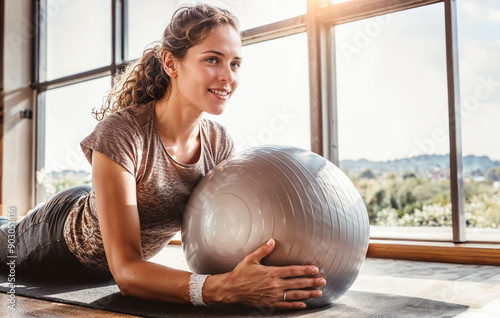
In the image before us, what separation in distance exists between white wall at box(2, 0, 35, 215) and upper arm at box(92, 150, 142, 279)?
164 inches

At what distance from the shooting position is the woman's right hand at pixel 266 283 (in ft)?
4.25

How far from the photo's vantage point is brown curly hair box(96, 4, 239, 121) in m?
1.65

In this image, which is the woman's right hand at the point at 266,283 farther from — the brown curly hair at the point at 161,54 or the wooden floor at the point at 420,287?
the brown curly hair at the point at 161,54

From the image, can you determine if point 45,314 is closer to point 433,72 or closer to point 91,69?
point 433,72

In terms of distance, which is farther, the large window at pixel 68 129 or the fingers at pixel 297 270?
the large window at pixel 68 129

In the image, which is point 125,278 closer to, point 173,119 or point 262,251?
point 262,251

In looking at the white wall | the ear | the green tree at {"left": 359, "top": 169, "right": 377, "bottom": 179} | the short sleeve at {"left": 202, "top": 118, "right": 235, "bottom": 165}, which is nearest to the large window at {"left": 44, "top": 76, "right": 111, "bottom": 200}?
the white wall

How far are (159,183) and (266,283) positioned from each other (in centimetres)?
58

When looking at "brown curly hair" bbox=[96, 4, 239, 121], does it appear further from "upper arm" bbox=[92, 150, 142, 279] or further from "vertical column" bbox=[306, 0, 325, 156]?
"vertical column" bbox=[306, 0, 325, 156]

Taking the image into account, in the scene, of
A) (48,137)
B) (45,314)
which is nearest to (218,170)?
(45,314)

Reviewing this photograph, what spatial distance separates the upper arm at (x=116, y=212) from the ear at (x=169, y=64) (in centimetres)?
42

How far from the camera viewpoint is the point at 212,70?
5.31 feet

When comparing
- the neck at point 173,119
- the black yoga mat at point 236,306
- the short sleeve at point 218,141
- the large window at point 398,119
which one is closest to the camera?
the black yoga mat at point 236,306

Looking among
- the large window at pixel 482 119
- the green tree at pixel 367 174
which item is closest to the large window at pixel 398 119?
the green tree at pixel 367 174
